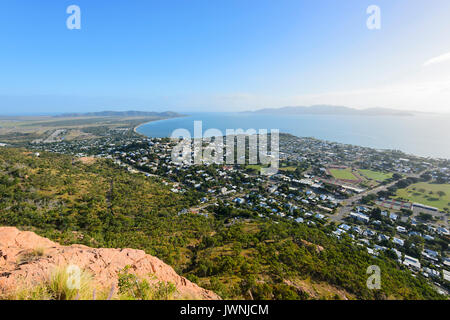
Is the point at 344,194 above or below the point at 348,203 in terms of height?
above

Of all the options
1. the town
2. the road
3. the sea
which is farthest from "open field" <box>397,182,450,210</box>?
the sea

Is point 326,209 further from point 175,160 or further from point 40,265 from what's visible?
point 175,160

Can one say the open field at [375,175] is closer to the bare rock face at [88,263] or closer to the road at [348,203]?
the road at [348,203]

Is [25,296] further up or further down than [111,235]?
further up

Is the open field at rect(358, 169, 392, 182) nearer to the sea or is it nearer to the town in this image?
the town

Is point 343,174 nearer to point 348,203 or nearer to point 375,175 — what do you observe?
point 375,175

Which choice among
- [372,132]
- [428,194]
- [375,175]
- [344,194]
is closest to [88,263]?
[344,194]

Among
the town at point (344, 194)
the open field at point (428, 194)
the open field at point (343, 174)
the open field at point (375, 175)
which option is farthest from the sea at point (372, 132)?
the open field at point (343, 174)
